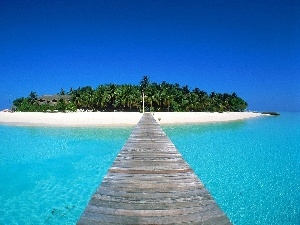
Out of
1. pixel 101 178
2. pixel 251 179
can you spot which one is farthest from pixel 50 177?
pixel 251 179

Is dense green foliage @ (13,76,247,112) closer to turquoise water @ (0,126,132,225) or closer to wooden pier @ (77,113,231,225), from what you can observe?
turquoise water @ (0,126,132,225)

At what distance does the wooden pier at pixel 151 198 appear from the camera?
3.52 meters

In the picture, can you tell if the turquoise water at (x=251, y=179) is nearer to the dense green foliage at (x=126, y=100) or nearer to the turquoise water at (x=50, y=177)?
the turquoise water at (x=50, y=177)

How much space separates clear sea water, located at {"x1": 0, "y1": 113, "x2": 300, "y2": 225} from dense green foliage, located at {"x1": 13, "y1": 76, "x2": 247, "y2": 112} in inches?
1486

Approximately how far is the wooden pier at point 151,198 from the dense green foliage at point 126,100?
50742 mm

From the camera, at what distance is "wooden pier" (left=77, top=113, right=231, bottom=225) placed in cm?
352

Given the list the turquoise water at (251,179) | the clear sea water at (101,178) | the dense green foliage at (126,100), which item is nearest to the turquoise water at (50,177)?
the clear sea water at (101,178)

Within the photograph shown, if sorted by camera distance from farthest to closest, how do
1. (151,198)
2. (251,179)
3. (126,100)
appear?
(126,100) < (251,179) < (151,198)

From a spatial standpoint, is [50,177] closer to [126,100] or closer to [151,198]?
[151,198]

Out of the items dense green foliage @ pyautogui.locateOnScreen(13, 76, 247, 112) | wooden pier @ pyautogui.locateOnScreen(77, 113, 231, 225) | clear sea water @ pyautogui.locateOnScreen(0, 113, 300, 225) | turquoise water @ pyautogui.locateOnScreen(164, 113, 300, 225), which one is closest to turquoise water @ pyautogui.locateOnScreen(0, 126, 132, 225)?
clear sea water @ pyautogui.locateOnScreen(0, 113, 300, 225)

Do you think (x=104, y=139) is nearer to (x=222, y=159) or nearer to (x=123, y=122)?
(x=222, y=159)

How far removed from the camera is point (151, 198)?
4.20 metres

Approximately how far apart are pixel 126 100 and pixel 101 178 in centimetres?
4635

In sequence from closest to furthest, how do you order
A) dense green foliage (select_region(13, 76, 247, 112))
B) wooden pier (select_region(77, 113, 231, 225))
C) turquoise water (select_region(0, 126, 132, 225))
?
wooden pier (select_region(77, 113, 231, 225)), turquoise water (select_region(0, 126, 132, 225)), dense green foliage (select_region(13, 76, 247, 112))
